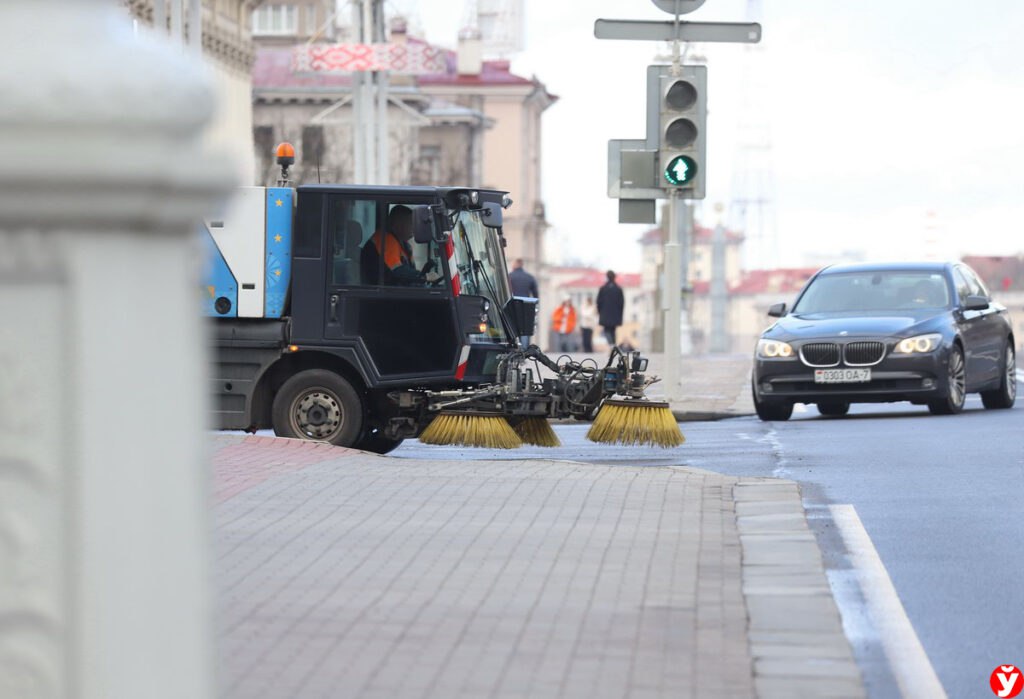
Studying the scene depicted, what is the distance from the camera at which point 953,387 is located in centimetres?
2036

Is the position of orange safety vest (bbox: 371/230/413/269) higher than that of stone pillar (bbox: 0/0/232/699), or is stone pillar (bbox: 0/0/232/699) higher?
orange safety vest (bbox: 371/230/413/269)

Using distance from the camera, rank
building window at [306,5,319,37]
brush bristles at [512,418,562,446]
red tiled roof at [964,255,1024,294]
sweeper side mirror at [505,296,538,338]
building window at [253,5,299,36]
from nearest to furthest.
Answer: brush bristles at [512,418,562,446] → sweeper side mirror at [505,296,538,338] → red tiled roof at [964,255,1024,294] → building window at [306,5,319,37] → building window at [253,5,299,36]

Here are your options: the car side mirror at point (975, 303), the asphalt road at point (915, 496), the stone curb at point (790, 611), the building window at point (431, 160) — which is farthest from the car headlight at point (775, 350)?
the building window at point (431, 160)

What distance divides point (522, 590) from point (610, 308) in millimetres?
34779

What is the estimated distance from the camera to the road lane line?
241 inches

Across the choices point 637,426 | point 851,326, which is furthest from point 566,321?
point 637,426

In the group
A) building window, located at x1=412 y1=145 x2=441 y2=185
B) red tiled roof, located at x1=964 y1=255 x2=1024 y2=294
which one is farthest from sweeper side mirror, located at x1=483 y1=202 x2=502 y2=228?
building window, located at x1=412 y1=145 x2=441 y2=185

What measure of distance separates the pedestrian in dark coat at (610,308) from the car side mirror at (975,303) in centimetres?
1987

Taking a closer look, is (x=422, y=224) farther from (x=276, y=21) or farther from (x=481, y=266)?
(x=276, y=21)

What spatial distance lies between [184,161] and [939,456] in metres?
12.7

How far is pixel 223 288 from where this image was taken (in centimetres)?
1608

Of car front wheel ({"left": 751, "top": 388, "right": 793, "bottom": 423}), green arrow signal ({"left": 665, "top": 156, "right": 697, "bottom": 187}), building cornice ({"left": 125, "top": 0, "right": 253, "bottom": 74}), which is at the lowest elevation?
car front wheel ({"left": 751, "top": 388, "right": 793, "bottom": 423})

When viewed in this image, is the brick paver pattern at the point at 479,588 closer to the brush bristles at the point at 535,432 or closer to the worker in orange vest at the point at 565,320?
the brush bristles at the point at 535,432

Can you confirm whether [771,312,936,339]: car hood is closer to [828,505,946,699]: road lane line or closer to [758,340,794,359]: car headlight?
[758,340,794,359]: car headlight
